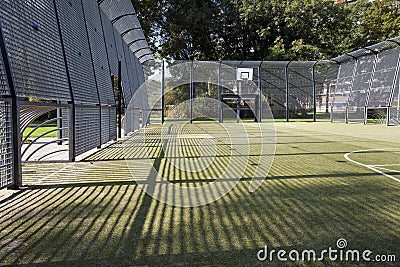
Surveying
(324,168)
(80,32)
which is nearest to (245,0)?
(80,32)

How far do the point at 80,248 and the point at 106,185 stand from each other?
7.54 ft

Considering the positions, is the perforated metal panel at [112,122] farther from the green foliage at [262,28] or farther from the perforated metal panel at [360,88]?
the green foliage at [262,28]

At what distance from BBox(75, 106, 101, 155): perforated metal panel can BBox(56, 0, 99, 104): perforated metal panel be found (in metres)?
0.22

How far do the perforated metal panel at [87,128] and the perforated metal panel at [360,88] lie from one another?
17.8 metres

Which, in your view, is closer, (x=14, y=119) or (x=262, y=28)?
(x=14, y=119)

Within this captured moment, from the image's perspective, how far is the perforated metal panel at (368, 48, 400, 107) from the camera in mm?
20078

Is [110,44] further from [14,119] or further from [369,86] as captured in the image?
[369,86]

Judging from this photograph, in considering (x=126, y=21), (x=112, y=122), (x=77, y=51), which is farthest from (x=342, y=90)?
(x=77, y=51)

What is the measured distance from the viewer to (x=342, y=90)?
82.9 feet

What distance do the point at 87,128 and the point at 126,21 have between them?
25.1 feet

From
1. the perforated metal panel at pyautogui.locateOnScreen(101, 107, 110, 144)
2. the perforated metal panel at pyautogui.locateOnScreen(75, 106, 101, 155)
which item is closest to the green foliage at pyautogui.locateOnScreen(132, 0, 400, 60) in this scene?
the perforated metal panel at pyautogui.locateOnScreen(101, 107, 110, 144)

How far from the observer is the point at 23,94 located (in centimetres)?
480

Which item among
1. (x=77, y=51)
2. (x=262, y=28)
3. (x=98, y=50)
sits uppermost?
(x=262, y=28)

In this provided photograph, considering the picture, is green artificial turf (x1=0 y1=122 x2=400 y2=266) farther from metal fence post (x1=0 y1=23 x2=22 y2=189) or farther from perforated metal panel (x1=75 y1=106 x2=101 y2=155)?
perforated metal panel (x1=75 y1=106 x2=101 y2=155)
